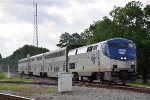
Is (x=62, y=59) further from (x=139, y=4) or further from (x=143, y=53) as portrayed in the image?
(x=139, y=4)

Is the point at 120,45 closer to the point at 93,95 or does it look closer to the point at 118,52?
the point at 118,52

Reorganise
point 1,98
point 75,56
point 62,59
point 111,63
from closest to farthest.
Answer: point 1,98, point 111,63, point 75,56, point 62,59

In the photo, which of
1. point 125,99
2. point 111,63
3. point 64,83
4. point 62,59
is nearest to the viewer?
point 125,99

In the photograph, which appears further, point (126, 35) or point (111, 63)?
point (126, 35)

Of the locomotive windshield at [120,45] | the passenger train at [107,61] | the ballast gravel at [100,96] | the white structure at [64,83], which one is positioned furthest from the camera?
the locomotive windshield at [120,45]

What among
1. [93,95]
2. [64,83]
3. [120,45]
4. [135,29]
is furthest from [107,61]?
[135,29]

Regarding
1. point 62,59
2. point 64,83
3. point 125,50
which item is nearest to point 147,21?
point 62,59

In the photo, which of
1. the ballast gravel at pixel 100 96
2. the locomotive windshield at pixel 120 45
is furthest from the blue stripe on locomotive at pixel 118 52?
the ballast gravel at pixel 100 96

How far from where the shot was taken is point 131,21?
6644 cm

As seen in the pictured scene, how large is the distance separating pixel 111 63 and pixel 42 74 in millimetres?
32228

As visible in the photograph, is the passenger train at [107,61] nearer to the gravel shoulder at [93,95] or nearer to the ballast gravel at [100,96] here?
the gravel shoulder at [93,95]

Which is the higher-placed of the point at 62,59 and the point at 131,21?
the point at 131,21

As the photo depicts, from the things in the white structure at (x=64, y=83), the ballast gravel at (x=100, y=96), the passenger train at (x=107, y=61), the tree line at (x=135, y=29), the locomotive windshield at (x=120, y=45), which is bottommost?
the ballast gravel at (x=100, y=96)

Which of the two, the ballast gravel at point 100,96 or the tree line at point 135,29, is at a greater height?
the tree line at point 135,29
